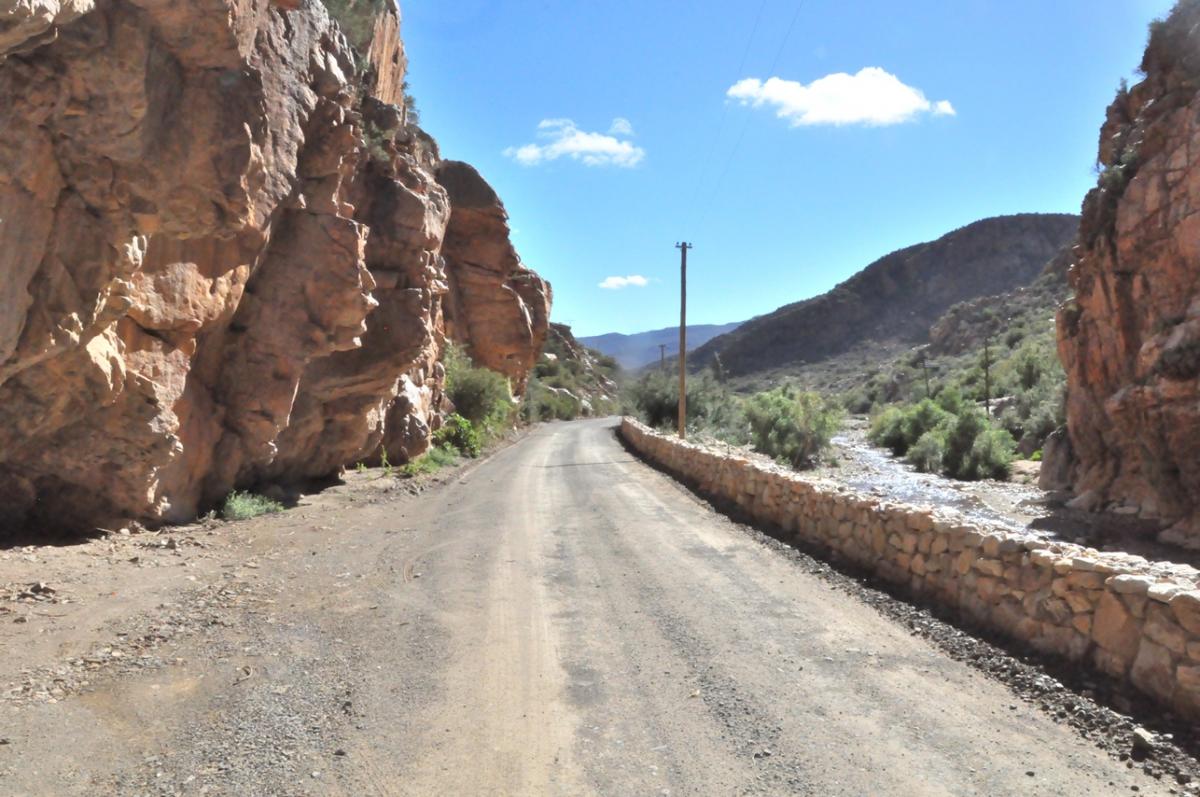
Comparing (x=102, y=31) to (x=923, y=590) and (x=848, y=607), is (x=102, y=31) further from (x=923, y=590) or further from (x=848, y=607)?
(x=923, y=590)

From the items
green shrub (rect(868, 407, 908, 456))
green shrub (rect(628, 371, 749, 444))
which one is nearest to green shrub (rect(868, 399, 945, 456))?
green shrub (rect(868, 407, 908, 456))

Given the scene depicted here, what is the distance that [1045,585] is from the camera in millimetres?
6305

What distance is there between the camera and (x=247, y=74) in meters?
9.55

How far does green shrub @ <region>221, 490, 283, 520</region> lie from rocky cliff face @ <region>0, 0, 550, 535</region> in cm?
32

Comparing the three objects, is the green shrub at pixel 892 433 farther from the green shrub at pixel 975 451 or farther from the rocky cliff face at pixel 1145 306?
the rocky cliff face at pixel 1145 306

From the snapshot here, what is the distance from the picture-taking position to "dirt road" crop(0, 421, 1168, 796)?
4410 mm

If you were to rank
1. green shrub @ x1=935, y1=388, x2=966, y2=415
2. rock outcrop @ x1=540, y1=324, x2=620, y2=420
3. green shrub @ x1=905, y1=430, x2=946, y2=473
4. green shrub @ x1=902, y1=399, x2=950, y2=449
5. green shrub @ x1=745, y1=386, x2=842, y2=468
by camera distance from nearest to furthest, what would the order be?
green shrub @ x1=745, y1=386, x2=842, y2=468 < green shrub @ x1=905, y1=430, x2=946, y2=473 < green shrub @ x1=902, y1=399, x2=950, y2=449 < green shrub @ x1=935, y1=388, x2=966, y2=415 < rock outcrop @ x1=540, y1=324, x2=620, y2=420

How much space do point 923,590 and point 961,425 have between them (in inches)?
1214

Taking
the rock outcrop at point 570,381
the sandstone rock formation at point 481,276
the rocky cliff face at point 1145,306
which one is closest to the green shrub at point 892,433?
the rocky cliff face at point 1145,306

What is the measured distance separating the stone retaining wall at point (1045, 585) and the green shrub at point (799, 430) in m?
23.7

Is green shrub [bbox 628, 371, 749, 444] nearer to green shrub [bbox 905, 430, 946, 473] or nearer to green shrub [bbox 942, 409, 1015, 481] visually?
green shrub [bbox 905, 430, 946, 473]

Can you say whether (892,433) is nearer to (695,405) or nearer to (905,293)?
(695,405)

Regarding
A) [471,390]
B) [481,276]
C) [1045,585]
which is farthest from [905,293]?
[1045,585]

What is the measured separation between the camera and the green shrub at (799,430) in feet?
112
